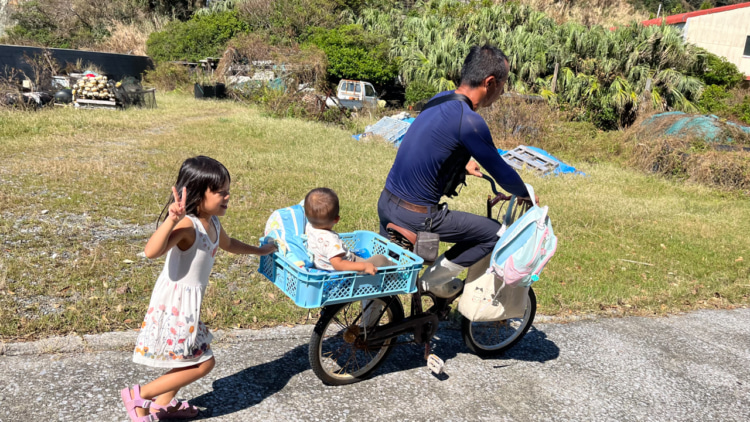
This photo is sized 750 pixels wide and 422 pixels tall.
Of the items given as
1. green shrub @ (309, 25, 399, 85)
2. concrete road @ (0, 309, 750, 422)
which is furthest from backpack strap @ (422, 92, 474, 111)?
green shrub @ (309, 25, 399, 85)

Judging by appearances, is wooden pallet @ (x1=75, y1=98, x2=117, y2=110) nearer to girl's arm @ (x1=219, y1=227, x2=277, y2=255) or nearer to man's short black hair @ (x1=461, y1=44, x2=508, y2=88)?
girl's arm @ (x1=219, y1=227, x2=277, y2=255)

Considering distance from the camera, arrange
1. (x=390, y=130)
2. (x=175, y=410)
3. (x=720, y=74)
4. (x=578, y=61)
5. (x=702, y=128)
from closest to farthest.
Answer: (x=175, y=410)
(x=702, y=128)
(x=390, y=130)
(x=578, y=61)
(x=720, y=74)

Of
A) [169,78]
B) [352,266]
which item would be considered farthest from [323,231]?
[169,78]

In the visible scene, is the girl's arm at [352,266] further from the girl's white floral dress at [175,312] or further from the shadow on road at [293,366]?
the shadow on road at [293,366]

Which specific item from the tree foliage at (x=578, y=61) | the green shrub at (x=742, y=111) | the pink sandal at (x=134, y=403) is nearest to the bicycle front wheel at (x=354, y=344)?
the pink sandal at (x=134, y=403)

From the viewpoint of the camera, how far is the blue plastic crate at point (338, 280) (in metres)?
2.98

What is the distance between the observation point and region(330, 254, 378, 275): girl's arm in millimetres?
3121

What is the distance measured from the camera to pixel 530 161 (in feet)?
43.5

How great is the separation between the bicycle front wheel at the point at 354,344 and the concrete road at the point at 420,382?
0.10m

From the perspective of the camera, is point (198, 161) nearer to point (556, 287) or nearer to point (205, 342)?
point (205, 342)

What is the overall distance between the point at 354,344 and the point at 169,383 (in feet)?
4.11

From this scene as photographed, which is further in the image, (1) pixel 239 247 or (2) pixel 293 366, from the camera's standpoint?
(2) pixel 293 366

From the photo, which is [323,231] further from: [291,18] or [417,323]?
[291,18]

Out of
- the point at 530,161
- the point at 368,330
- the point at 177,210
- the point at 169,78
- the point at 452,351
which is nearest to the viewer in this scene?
the point at 177,210
